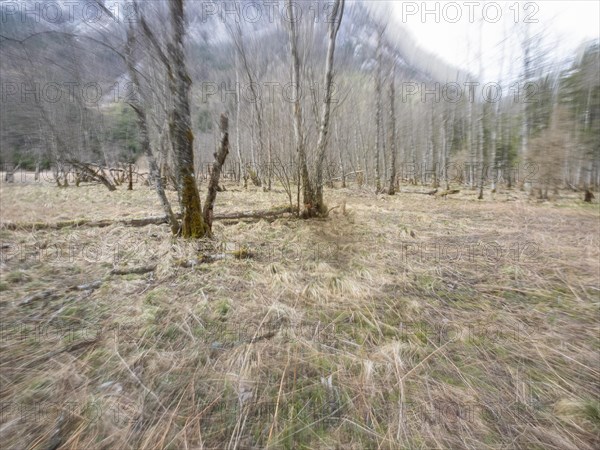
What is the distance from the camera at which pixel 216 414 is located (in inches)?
48.9

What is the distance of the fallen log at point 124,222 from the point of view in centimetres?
455

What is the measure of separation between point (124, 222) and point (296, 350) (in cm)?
498

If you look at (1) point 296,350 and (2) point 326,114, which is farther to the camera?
(2) point 326,114

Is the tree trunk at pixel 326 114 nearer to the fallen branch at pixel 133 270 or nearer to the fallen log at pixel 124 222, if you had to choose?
the fallen log at pixel 124 222

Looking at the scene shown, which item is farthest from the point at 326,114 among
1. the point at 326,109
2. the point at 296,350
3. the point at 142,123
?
the point at 296,350

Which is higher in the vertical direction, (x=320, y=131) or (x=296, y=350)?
(x=320, y=131)

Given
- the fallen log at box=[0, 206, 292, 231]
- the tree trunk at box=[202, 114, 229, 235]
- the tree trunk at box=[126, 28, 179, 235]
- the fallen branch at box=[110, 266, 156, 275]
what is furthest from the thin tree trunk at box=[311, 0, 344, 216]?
the fallen branch at box=[110, 266, 156, 275]

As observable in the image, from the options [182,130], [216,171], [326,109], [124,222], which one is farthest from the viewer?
[326,109]

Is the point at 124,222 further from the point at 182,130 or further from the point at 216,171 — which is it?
the point at 182,130

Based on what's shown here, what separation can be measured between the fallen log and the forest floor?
1220 millimetres

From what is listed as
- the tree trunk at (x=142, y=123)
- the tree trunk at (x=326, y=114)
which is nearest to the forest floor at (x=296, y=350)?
the tree trunk at (x=142, y=123)

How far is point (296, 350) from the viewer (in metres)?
1.72

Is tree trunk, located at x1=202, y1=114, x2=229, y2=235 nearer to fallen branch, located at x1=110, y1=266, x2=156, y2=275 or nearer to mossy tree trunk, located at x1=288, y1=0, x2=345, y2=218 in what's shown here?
fallen branch, located at x1=110, y1=266, x2=156, y2=275

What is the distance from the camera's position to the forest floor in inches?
45.8
